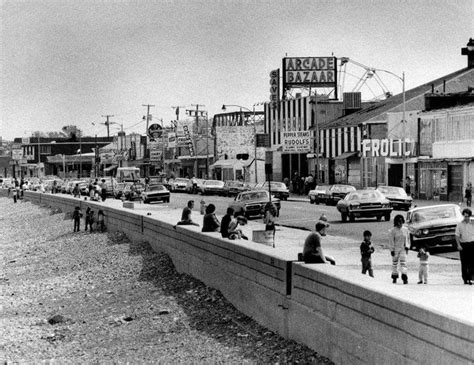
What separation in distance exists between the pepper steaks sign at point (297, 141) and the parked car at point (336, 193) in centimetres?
1891

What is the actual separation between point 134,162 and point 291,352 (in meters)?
124

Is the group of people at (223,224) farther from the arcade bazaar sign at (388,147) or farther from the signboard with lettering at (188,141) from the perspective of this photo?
the signboard with lettering at (188,141)

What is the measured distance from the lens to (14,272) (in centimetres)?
3175

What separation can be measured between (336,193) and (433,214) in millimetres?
27082

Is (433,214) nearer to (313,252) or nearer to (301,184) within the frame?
(313,252)

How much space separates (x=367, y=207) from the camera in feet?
116

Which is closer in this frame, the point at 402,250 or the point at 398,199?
the point at 402,250

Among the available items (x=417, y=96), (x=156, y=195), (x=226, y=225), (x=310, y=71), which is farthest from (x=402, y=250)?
(x=310, y=71)

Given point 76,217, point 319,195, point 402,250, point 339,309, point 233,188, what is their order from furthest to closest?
point 233,188 → point 319,195 → point 76,217 → point 402,250 → point 339,309

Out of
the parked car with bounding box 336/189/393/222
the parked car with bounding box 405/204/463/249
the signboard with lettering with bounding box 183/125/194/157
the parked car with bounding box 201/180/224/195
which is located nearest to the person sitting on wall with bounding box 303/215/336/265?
the parked car with bounding box 405/204/463/249

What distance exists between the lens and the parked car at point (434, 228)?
2353 cm

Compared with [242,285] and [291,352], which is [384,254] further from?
[291,352]

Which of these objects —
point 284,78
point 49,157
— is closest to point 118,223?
point 284,78

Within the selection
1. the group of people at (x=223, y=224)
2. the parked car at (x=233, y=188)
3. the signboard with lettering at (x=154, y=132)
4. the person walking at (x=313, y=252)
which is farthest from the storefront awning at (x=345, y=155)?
the signboard with lettering at (x=154, y=132)
